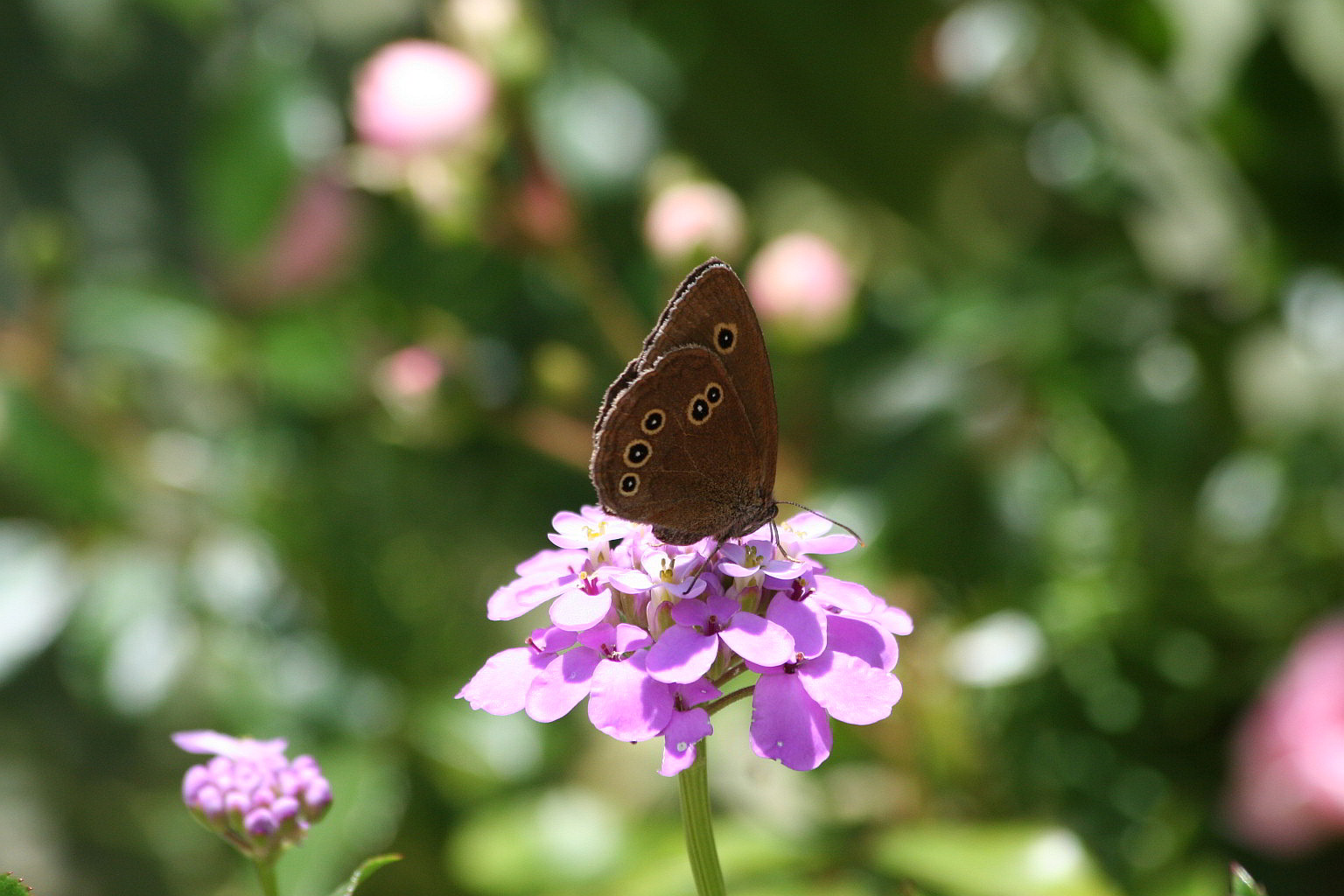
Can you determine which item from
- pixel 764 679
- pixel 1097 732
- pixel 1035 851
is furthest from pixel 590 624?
pixel 1097 732

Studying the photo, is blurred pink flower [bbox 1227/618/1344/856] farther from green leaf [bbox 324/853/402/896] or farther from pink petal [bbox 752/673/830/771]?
green leaf [bbox 324/853/402/896]

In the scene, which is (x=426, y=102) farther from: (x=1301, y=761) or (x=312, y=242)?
(x=1301, y=761)

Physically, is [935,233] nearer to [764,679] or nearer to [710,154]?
[710,154]

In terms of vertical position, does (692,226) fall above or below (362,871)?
above

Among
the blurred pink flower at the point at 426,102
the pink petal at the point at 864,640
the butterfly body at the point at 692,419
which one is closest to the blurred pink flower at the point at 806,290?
the blurred pink flower at the point at 426,102

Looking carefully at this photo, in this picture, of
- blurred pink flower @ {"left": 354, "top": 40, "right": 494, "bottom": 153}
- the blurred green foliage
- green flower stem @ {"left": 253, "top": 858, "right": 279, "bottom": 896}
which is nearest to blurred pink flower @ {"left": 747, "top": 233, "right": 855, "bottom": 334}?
the blurred green foliage

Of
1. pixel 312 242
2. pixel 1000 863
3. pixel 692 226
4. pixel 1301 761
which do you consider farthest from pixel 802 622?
pixel 312 242

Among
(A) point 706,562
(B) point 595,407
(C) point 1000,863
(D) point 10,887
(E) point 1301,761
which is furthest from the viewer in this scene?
(B) point 595,407
